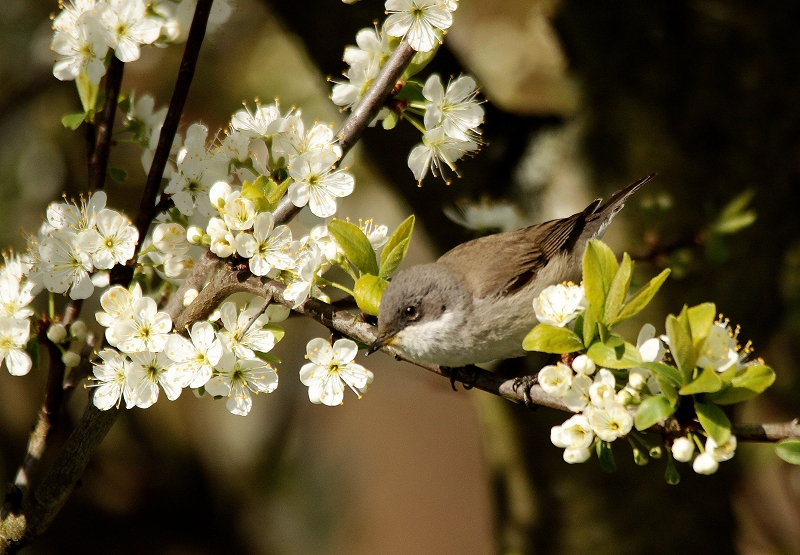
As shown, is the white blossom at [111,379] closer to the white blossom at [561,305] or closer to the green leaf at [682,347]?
the white blossom at [561,305]

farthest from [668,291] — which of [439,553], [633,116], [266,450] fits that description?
[439,553]

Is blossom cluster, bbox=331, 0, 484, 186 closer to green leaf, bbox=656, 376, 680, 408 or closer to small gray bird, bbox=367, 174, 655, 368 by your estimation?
small gray bird, bbox=367, 174, 655, 368

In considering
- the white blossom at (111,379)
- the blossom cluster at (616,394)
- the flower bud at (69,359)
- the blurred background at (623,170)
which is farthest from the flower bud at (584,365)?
the blurred background at (623,170)

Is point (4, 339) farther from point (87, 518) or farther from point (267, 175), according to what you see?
point (87, 518)

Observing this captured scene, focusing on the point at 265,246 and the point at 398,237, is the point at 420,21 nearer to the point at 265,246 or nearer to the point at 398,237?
the point at 398,237

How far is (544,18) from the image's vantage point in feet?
11.7

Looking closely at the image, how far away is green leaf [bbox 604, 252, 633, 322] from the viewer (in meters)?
1.52

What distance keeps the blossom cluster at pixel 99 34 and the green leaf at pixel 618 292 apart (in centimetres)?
126

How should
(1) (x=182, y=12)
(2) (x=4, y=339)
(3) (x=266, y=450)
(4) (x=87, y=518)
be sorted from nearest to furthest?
1. (2) (x=4, y=339)
2. (1) (x=182, y=12)
3. (4) (x=87, y=518)
4. (3) (x=266, y=450)

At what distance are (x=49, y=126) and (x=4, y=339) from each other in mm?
4563

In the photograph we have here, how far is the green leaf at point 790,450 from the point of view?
1347 mm

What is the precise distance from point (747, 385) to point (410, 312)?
1.14 m

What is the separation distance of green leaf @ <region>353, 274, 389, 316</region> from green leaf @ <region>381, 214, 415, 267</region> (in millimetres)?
97

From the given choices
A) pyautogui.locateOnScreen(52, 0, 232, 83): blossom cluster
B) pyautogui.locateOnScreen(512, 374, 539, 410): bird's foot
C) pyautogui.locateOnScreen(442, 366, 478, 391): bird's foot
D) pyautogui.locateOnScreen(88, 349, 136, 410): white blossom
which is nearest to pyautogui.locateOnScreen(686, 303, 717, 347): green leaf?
pyautogui.locateOnScreen(512, 374, 539, 410): bird's foot
